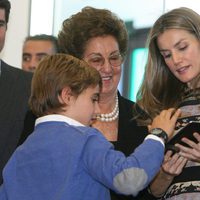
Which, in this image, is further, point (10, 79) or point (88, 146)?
point (10, 79)

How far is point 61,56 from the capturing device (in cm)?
189

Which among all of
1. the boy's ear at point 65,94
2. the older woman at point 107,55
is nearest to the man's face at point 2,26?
the older woman at point 107,55

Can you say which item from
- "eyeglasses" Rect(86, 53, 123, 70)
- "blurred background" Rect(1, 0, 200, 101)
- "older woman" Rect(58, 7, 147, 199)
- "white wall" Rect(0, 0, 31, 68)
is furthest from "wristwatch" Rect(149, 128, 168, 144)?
"white wall" Rect(0, 0, 31, 68)

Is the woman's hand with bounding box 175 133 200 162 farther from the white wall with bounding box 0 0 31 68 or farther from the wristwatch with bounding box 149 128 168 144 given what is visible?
the white wall with bounding box 0 0 31 68

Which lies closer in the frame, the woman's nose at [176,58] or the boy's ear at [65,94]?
the boy's ear at [65,94]

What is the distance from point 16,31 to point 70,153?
3.39m

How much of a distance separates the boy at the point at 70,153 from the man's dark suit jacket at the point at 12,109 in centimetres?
48

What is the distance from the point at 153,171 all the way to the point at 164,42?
0.70m

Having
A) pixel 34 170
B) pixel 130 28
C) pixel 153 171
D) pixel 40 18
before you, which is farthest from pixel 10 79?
pixel 40 18

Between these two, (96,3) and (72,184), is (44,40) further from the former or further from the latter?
(72,184)

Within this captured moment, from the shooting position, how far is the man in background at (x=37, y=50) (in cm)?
376

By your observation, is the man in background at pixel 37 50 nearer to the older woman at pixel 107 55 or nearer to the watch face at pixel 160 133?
the older woman at pixel 107 55

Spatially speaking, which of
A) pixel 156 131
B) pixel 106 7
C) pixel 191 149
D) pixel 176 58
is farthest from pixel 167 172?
pixel 106 7

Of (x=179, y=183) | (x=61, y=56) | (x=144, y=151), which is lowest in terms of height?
(x=179, y=183)
